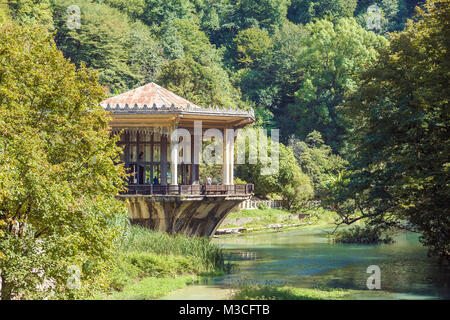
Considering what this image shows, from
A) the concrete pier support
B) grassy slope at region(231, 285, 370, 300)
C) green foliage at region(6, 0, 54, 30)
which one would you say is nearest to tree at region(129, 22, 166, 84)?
green foliage at region(6, 0, 54, 30)

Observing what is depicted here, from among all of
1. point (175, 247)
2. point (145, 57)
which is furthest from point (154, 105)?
point (145, 57)

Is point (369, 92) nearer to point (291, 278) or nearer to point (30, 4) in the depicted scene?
point (291, 278)

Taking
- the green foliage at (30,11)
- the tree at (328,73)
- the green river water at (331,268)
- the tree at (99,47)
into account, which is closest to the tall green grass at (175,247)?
the green river water at (331,268)

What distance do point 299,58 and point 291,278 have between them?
6635 centimetres

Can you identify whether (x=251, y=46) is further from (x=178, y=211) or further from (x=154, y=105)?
(x=178, y=211)

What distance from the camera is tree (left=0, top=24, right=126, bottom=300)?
51.1ft

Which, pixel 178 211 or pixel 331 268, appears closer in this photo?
pixel 331 268

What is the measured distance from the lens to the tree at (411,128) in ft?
79.3

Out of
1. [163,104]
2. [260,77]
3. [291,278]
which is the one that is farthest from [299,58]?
[291,278]

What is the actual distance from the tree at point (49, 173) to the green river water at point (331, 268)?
16.5ft

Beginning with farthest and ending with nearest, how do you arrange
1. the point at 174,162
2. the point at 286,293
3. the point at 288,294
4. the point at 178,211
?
the point at 174,162
the point at 178,211
the point at 286,293
the point at 288,294

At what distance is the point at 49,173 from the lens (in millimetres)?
15891

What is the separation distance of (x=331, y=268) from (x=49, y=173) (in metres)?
16.6

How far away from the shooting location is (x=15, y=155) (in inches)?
610
